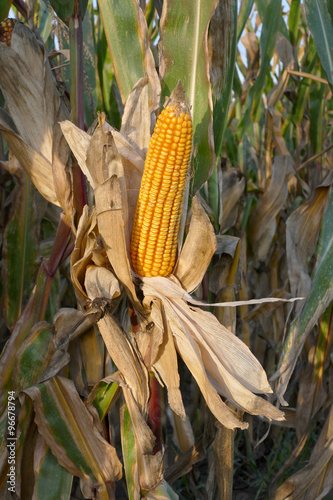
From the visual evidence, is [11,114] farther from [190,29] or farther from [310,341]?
[310,341]

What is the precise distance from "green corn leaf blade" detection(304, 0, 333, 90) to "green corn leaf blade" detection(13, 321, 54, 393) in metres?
1.44

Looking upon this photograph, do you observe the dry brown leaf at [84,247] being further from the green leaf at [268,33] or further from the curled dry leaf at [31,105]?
the green leaf at [268,33]

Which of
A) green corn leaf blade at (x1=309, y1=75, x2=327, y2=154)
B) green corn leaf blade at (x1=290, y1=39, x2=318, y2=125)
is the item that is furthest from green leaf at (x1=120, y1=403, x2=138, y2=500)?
green corn leaf blade at (x1=290, y1=39, x2=318, y2=125)

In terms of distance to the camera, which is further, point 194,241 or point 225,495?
point 225,495

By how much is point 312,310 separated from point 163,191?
2.40 feet

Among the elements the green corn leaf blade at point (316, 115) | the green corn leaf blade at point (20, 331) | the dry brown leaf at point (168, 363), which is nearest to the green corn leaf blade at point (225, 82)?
the dry brown leaf at point (168, 363)

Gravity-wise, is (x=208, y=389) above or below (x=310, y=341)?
above

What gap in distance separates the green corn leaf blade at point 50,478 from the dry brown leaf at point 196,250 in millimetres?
704

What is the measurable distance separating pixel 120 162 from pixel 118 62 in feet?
1.46

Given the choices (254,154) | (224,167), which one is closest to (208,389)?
(224,167)

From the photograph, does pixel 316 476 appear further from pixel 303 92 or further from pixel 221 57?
pixel 303 92

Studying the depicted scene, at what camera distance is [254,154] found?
3375 mm

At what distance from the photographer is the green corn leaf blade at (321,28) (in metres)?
1.67

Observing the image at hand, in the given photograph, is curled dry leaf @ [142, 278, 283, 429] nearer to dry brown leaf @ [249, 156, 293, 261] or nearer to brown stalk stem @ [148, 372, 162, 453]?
brown stalk stem @ [148, 372, 162, 453]
